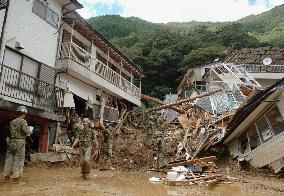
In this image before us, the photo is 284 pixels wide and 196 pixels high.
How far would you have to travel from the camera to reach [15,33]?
14359 millimetres

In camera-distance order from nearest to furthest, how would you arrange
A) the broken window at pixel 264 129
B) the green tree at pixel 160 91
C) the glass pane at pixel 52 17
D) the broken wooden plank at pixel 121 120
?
the broken window at pixel 264 129 → the glass pane at pixel 52 17 → the broken wooden plank at pixel 121 120 → the green tree at pixel 160 91

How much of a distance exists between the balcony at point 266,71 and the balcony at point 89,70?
1780 centimetres

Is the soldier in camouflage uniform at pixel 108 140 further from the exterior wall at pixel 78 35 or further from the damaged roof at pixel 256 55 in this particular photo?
the damaged roof at pixel 256 55

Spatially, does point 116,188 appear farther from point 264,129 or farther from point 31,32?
point 31,32

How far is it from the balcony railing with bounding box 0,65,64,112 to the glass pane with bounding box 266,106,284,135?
978 cm

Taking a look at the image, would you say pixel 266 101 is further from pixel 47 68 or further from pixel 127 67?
pixel 127 67

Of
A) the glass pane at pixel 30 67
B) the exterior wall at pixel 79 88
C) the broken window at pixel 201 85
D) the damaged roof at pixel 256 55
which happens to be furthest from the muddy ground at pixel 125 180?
the broken window at pixel 201 85

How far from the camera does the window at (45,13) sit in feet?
52.1

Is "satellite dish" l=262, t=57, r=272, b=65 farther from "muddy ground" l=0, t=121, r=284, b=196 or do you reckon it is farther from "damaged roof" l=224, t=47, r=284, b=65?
"muddy ground" l=0, t=121, r=284, b=196

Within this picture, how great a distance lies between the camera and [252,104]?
13.4m

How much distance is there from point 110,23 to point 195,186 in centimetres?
7443

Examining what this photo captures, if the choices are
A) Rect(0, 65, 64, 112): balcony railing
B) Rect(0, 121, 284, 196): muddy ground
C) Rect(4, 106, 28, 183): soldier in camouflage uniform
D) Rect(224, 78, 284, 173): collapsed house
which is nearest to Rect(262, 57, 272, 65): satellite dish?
Rect(0, 121, 284, 196): muddy ground

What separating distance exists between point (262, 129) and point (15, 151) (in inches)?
405

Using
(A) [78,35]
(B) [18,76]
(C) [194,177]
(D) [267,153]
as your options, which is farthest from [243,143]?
(A) [78,35]
